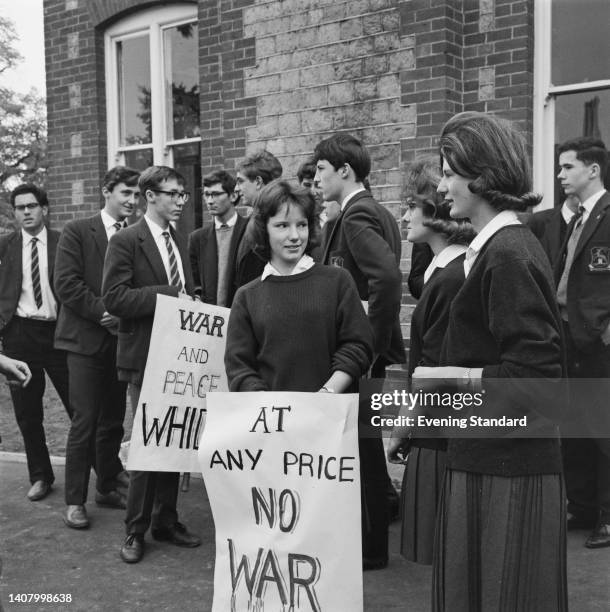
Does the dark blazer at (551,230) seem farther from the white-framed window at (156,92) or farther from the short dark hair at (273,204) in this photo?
the white-framed window at (156,92)

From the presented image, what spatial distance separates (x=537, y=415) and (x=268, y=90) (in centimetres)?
559

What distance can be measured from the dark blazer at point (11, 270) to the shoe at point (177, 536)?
185 cm

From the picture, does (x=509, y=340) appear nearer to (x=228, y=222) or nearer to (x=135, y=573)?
(x=135, y=573)

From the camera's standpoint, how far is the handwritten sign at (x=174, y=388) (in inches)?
167

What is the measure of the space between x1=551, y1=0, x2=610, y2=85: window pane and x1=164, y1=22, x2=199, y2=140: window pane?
380cm

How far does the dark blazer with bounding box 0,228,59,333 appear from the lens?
18.1 feet

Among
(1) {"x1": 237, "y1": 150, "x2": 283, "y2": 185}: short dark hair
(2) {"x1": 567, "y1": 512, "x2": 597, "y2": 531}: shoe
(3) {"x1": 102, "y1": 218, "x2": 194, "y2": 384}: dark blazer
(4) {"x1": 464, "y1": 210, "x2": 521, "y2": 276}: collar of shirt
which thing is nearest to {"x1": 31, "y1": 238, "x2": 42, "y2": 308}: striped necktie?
(3) {"x1": 102, "y1": 218, "x2": 194, "y2": 384}: dark blazer

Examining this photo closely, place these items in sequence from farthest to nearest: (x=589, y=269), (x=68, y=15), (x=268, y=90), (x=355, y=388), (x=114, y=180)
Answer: (x=68, y=15)
(x=268, y=90)
(x=114, y=180)
(x=589, y=269)
(x=355, y=388)

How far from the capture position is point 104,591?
3990 mm

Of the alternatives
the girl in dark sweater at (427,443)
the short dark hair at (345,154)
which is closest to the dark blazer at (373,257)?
the short dark hair at (345,154)

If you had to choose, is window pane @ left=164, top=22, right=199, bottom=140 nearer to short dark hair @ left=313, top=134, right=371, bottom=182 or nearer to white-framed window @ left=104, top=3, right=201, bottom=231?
white-framed window @ left=104, top=3, right=201, bottom=231

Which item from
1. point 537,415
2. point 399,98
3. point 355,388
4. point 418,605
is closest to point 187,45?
point 399,98

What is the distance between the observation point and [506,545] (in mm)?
→ 2266

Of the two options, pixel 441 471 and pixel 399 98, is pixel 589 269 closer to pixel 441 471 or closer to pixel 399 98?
pixel 441 471
